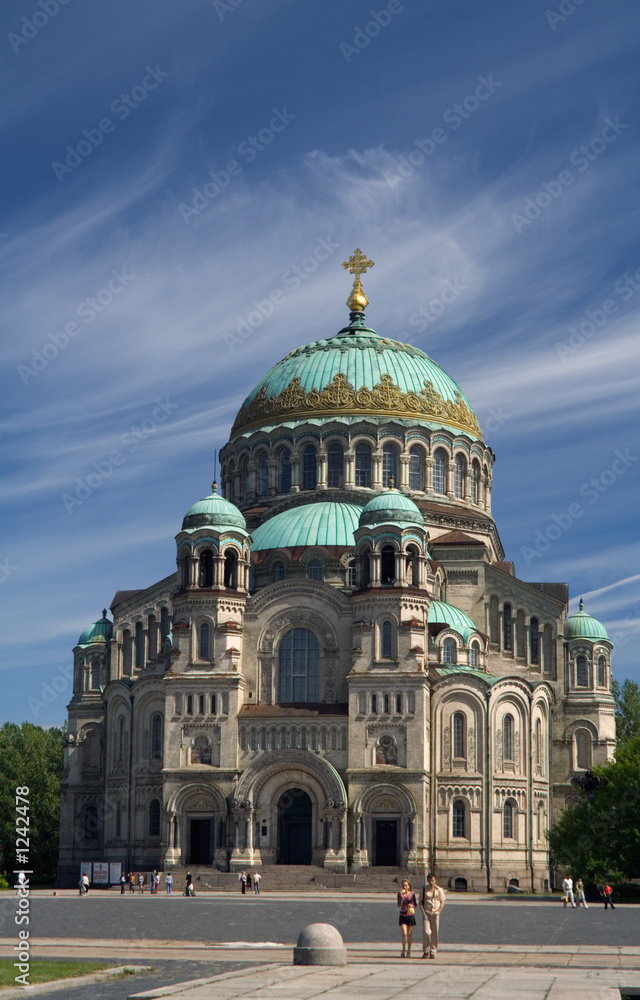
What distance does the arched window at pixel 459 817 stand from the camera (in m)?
64.6

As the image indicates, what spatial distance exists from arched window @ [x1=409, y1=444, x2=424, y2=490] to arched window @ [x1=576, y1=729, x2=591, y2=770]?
16.2 meters

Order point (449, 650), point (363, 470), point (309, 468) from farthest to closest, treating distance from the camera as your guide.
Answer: point (309, 468) → point (363, 470) → point (449, 650)

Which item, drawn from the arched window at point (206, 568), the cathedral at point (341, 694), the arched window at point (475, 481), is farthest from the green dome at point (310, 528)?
the arched window at point (475, 481)

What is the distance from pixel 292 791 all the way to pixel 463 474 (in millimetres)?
24271

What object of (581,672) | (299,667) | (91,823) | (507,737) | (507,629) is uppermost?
(507,629)

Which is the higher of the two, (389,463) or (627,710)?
(389,463)

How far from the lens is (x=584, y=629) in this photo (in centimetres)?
7569

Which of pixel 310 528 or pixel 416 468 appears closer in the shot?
pixel 310 528

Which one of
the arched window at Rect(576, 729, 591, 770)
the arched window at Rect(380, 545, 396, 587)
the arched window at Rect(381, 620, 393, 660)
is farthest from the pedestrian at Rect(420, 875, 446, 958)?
the arched window at Rect(576, 729, 591, 770)

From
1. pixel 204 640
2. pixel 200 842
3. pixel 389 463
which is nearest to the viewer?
pixel 200 842

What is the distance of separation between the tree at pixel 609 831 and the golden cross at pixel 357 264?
38460 millimetres

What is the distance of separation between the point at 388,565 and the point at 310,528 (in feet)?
24.4

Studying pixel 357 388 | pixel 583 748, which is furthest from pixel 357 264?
pixel 583 748

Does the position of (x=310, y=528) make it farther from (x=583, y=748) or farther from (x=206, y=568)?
(x=583, y=748)
